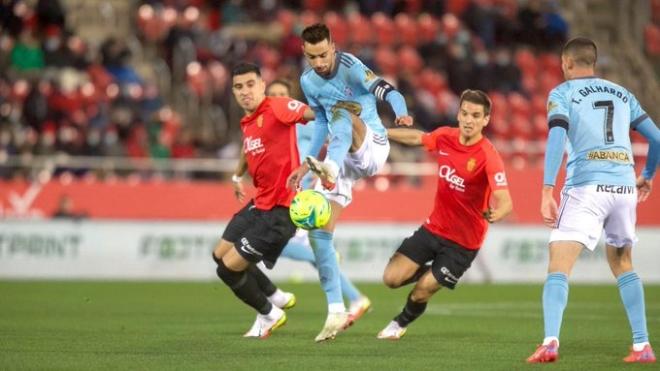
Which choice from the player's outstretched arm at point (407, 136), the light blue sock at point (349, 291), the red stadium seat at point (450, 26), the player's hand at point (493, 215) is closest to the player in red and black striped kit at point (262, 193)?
the player's outstretched arm at point (407, 136)

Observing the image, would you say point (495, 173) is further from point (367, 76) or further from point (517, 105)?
point (517, 105)

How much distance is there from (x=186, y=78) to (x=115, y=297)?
9.11 meters

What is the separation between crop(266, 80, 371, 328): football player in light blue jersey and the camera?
1267 cm

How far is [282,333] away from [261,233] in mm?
1026

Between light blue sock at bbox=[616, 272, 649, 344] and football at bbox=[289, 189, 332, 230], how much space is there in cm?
235

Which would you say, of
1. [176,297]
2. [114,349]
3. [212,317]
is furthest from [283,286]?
[114,349]

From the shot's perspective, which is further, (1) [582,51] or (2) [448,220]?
(2) [448,220]

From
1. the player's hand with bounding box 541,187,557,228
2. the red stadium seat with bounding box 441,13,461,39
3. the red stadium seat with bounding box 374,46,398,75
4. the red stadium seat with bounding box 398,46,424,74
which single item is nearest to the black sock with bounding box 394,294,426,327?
the player's hand with bounding box 541,187,557,228

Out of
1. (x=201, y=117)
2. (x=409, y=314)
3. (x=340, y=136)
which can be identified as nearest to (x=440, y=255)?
(x=409, y=314)

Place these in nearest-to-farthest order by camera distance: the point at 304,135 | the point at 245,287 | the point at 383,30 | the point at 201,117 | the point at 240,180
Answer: the point at 245,287 → the point at 240,180 → the point at 304,135 → the point at 201,117 → the point at 383,30

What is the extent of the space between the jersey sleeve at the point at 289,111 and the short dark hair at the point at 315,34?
86 cm

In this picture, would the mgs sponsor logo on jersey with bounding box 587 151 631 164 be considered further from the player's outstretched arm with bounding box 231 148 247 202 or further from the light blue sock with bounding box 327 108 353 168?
the player's outstretched arm with bounding box 231 148 247 202

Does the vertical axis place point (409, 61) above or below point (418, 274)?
above

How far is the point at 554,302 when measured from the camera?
29.5 ft
